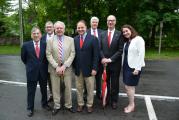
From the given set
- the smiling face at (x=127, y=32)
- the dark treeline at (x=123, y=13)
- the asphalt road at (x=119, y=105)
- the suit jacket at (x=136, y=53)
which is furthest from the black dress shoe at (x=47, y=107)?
the dark treeline at (x=123, y=13)

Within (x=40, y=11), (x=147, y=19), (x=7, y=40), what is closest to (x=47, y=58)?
(x=147, y=19)

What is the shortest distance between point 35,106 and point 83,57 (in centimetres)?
182

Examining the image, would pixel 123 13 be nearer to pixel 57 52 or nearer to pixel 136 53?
pixel 136 53

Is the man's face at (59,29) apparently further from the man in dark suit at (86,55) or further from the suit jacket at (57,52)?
the man in dark suit at (86,55)

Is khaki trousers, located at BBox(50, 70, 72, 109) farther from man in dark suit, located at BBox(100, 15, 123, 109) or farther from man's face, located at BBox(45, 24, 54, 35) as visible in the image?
man's face, located at BBox(45, 24, 54, 35)

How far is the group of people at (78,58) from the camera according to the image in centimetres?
781

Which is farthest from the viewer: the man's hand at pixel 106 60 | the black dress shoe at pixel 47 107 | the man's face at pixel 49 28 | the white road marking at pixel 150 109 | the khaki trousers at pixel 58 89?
the man's face at pixel 49 28

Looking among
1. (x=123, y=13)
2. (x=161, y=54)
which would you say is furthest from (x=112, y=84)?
(x=123, y=13)

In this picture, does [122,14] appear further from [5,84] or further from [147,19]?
[5,84]

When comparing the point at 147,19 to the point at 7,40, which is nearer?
the point at 147,19

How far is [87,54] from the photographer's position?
7906 mm

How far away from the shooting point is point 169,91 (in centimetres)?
1052

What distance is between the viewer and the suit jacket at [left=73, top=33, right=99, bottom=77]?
7898mm

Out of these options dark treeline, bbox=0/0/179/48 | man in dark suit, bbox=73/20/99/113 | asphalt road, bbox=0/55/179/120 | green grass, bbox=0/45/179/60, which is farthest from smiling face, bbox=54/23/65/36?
dark treeline, bbox=0/0/179/48
